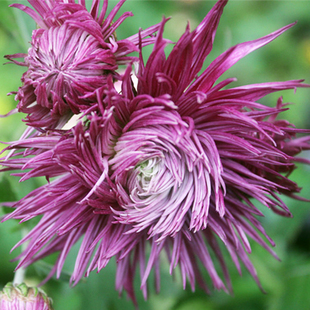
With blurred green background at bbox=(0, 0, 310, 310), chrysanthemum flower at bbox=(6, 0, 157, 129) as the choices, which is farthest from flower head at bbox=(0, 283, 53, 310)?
chrysanthemum flower at bbox=(6, 0, 157, 129)

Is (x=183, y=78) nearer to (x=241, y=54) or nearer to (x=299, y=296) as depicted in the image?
(x=241, y=54)

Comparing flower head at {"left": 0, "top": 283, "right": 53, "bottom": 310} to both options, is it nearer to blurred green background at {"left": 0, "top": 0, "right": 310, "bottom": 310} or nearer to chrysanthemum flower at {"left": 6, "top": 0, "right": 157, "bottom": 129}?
blurred green background at {"left": 0, "top": 0, "right": 310, "bottom": 310}

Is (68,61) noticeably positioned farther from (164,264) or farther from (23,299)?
(164,264)

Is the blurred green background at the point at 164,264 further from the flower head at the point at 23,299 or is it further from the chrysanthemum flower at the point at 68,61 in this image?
the chrysanthemum flower at the point at 68,61

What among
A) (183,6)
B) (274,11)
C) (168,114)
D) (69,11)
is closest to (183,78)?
(168,114)

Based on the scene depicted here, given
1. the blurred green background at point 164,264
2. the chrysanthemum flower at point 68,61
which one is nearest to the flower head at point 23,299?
the blurred green background at point 164,264

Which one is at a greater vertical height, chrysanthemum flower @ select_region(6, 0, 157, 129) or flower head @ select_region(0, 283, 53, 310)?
chrysanthemum flower @ select_region(6, 0, 157, 129)
